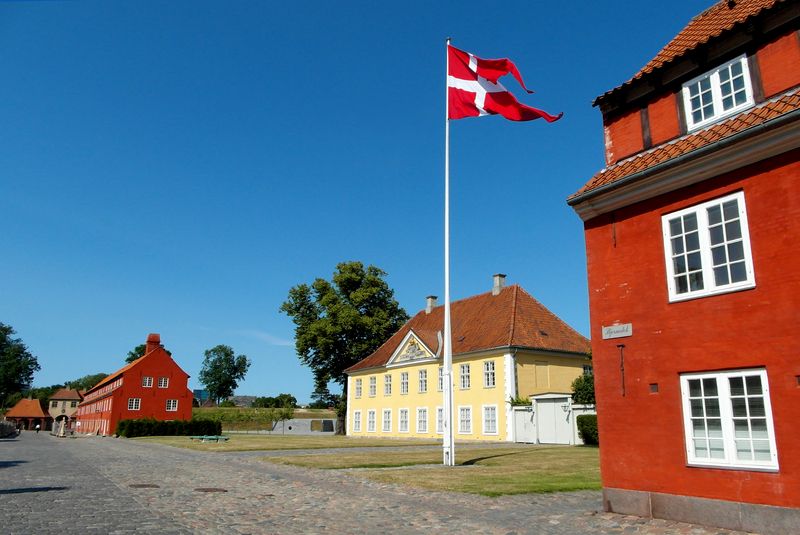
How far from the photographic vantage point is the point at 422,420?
136 feet

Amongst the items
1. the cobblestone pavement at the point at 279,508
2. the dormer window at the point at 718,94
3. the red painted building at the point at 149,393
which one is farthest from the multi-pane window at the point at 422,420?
the dormer window at the point at 718,94

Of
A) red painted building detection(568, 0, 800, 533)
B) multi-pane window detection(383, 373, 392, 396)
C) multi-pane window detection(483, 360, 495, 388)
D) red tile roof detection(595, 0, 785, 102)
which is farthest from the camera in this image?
multi-pane window detection(383, 373, 392, 396)

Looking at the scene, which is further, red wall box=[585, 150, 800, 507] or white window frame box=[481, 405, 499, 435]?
white window frame box=[481, 405, 499, 435]

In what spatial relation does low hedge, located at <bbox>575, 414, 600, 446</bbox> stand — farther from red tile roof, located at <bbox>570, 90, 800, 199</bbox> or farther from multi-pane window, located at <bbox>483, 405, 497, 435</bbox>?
red tile roof, located at <bbox>570, 90, 800, 199</bbox>

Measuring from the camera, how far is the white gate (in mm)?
29625

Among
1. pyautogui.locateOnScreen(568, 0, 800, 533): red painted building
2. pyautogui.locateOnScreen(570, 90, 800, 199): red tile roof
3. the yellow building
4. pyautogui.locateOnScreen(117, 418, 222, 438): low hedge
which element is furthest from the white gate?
pyautogui.locateOnScreen(117, 418, 222, 438): low hedge

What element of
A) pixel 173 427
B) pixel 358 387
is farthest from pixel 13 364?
pixel 358 387

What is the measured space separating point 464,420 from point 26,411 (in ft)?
350

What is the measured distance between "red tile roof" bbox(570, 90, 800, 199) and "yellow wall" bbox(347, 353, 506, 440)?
25.5 meters

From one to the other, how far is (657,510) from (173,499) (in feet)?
27.5

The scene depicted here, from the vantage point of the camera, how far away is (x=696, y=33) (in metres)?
11.3

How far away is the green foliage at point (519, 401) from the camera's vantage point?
3341cm

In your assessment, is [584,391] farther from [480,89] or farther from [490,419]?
[480,89]

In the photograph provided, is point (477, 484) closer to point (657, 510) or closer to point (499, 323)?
point (657, 510)
